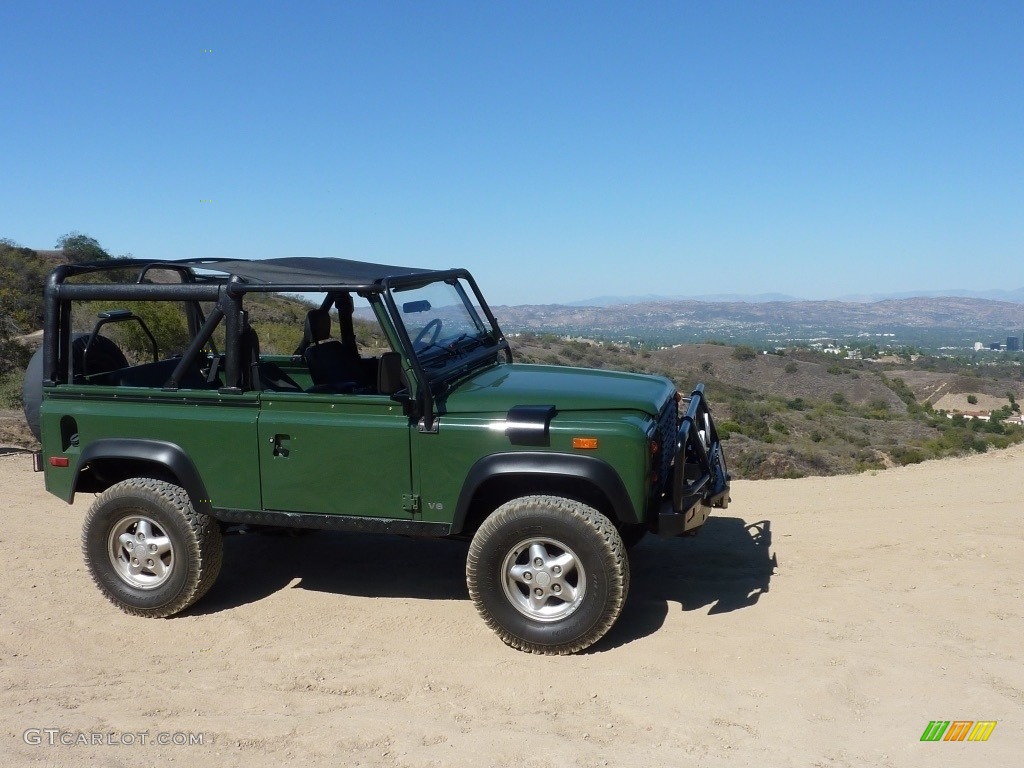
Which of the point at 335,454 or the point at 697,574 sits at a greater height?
the point at 335,454

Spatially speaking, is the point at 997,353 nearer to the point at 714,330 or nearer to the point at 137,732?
the point at 714,330

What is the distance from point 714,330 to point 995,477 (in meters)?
78.6

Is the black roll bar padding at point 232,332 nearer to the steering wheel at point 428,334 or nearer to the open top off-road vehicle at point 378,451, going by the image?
the open top off-road vehicle at point 378,451

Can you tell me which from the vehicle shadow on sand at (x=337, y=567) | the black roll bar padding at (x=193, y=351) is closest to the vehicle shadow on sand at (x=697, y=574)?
the vehicle shadow on sand at (x=337, y=567)

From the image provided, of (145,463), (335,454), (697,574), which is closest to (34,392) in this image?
(145,463)

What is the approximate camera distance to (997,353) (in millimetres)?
73688

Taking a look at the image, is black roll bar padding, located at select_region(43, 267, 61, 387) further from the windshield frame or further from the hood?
the hood

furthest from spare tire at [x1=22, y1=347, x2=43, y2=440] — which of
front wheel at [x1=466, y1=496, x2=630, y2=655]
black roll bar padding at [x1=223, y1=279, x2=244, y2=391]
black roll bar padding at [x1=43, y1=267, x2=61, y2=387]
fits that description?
front wheel at [x1=466, y1=496, x2=630, y2=655]

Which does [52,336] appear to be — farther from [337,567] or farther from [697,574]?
[697,574]

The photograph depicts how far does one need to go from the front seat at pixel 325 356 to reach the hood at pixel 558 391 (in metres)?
Result: 0.87

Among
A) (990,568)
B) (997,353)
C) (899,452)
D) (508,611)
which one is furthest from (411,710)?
(997,353)

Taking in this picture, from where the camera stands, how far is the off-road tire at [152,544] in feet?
16.4

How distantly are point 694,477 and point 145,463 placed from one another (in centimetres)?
320

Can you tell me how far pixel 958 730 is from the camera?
12.2 ft
